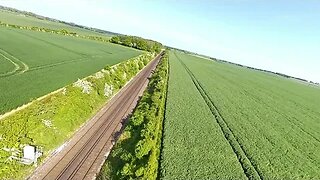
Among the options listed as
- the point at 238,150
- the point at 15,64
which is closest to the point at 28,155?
the point at 238,150

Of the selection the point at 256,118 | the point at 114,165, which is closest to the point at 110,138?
the point at 114,165

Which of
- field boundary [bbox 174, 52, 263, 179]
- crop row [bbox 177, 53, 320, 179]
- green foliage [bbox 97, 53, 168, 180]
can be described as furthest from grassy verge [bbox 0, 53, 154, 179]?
crop row [bbox 177, 53, 320, 179]

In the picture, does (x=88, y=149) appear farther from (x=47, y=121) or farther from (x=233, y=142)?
(x=233, y=142)

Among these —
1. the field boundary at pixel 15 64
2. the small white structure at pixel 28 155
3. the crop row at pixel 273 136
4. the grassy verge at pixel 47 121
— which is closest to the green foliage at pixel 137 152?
the small white structure at pixel 28 155

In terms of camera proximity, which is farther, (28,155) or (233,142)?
(233,142)

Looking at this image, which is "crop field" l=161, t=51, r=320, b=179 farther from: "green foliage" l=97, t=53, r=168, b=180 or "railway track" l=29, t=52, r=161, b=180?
"railway track" l=29, t=52, r=161, b=180

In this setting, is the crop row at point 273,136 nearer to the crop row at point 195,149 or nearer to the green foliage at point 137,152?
the crop row at point 195,149

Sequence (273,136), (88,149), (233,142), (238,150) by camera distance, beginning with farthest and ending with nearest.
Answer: (273,136), (233,142), (238,150), (88,149)
